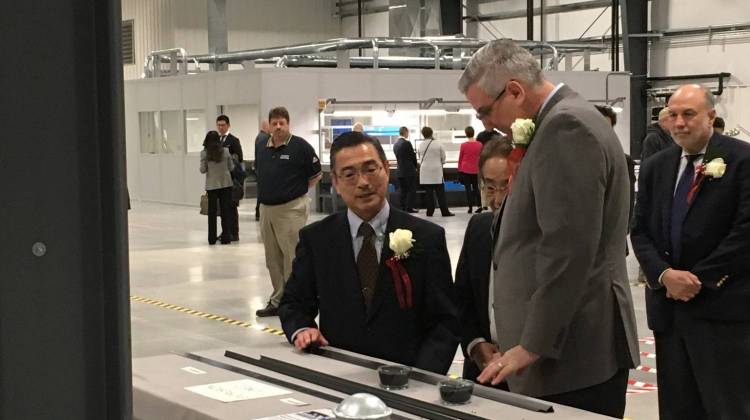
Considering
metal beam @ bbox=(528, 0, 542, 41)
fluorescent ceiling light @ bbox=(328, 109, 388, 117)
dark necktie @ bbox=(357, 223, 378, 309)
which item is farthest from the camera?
metal beam @ bbox=(528, 0, 542, 41)

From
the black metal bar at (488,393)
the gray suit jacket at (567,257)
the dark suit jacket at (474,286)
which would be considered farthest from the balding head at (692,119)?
the black metal bar at (488,393)

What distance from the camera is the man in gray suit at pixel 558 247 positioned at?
A: 9.61ft

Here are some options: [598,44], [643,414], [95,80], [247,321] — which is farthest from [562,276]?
[598,44]

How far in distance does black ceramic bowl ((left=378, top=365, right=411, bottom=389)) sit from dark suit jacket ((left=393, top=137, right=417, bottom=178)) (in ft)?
53.2

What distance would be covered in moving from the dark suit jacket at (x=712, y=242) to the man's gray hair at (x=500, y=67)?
4.35 feet

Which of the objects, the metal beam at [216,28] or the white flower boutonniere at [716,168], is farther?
the metal beam at [216,28]

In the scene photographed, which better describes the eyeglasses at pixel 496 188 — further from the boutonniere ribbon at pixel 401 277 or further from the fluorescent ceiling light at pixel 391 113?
the fluorescent ceiling light at pixel 391 113

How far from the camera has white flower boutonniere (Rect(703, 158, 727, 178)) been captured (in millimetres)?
4023

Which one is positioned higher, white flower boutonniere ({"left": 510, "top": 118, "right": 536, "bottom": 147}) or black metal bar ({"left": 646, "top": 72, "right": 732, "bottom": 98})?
black metal bar ({"left": 646, "top": 72, "right": 732, "bottom": 98})

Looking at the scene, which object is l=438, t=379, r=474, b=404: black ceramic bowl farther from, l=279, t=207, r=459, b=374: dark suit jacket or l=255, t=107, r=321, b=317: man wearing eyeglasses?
l=255, t=107, r=321, b=317: man wearing eyeglasses

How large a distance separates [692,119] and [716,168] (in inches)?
10.6

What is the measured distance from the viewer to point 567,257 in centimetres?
292

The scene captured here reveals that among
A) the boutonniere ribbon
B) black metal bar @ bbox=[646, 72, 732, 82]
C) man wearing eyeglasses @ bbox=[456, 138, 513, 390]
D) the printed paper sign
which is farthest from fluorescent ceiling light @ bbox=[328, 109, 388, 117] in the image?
the printed paper sign

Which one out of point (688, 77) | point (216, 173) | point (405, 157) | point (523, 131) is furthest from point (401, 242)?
point (688, 77)
